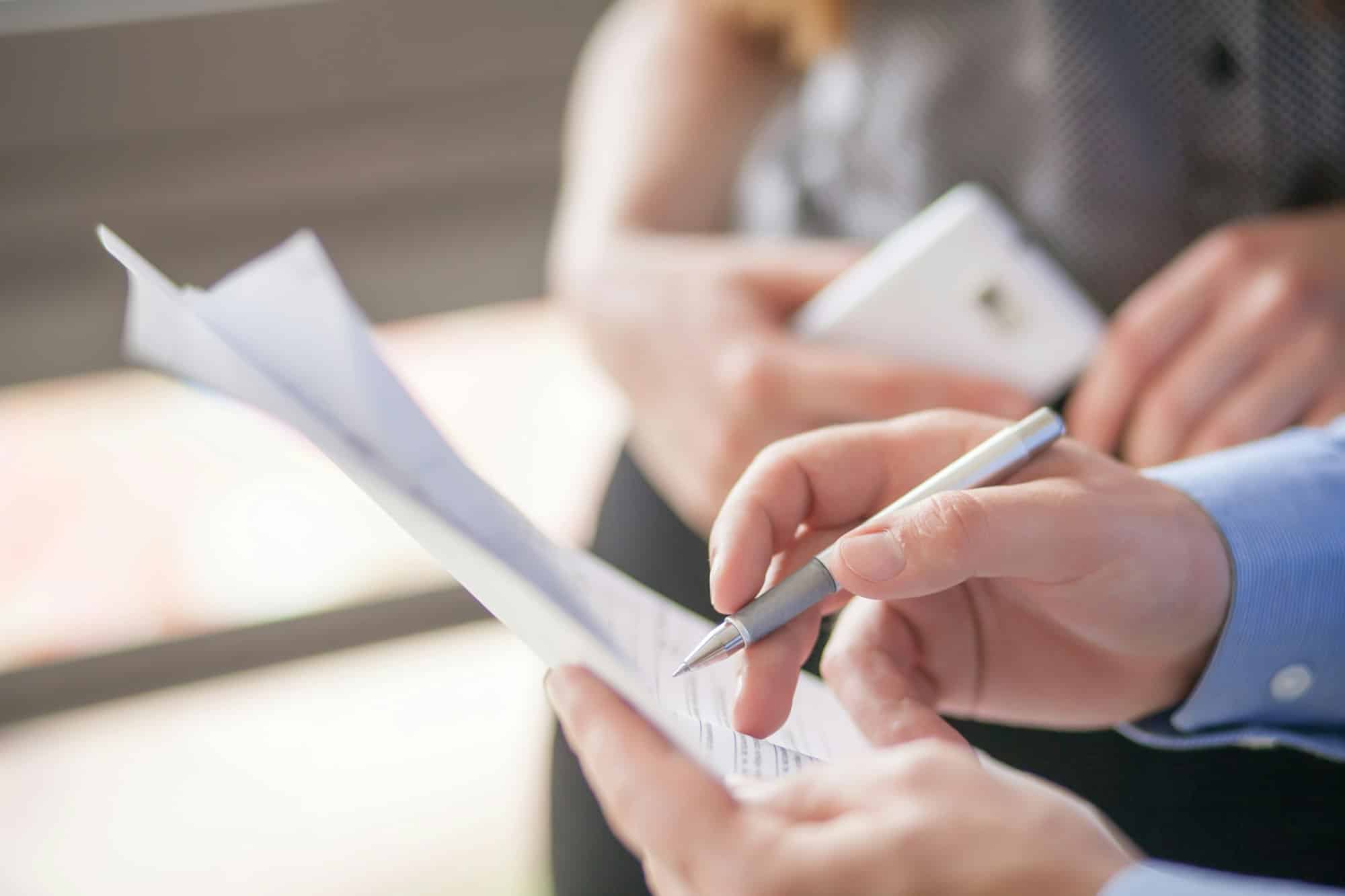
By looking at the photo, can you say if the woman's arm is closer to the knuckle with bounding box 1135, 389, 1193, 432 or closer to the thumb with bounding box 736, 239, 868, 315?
the thumb with bounding box 736, 239, 868, 315

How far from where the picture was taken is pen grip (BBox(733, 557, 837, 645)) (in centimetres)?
35

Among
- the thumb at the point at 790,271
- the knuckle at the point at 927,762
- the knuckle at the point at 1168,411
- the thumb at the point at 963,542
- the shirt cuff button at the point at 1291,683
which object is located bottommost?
the shirt cuff button at the point at 1291,683

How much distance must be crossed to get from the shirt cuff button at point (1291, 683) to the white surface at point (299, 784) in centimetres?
93

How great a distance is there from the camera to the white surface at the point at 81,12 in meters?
1.05

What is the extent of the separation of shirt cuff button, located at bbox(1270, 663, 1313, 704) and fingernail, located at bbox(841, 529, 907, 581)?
0.21 m

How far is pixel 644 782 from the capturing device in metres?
0.28

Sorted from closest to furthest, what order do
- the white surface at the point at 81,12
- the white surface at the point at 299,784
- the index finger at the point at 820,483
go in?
the index finger at the point at 820,483
the white surface at the point at 81,12
the white surface at the point at 299,784

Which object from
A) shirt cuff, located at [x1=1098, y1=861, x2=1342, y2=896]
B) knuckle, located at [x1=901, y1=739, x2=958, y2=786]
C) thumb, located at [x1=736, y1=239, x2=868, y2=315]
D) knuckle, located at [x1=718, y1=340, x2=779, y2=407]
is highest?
thumb, located at [x1=736, y1=239, x2=868, y2=315]

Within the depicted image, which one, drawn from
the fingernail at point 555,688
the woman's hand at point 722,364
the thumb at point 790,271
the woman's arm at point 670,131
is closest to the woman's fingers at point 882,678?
the fingernail at point 555,688

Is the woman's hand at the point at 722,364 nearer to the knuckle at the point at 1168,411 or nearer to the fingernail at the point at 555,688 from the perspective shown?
Result: the knuckle at the point at 1168,411

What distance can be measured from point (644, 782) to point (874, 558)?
103mm

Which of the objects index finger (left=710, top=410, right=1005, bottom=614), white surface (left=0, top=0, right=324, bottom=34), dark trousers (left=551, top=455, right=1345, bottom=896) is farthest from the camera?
white surface (left=0, top=0, right=324, bottom=34)

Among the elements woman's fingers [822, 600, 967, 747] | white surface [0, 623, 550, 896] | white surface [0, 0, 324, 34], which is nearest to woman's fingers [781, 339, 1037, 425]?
woman's fingers [822, 600, 967, 747]

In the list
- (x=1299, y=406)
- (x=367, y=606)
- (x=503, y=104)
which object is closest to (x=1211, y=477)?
(x=1299, y=406)
